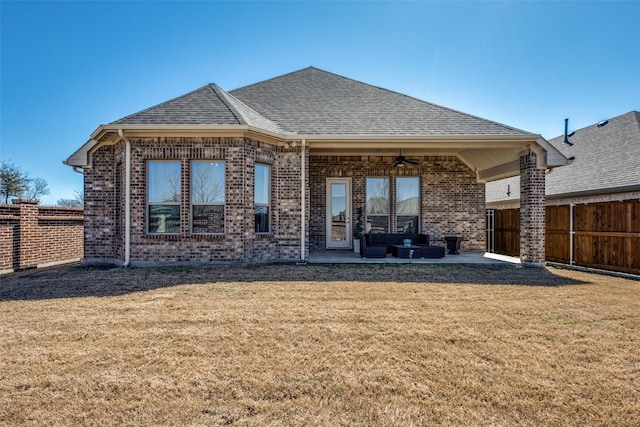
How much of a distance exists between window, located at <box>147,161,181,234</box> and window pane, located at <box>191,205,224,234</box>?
1.48 feet

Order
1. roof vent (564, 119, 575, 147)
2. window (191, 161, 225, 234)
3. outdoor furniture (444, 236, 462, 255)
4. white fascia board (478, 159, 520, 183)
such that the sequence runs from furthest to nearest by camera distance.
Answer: roof vent (564, 119, 575, 147) → outdoor furniture (444, 236, 462, 255) → white fascia board (478, 159, 520, 183) → window (191, 161, 225, 234)

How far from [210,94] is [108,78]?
213 inches

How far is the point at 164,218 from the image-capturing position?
26.9ft

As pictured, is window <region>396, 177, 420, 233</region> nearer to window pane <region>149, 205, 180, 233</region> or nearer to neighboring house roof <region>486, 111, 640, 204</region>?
neighboring house roof <region>486, 111, 640, 204</region>

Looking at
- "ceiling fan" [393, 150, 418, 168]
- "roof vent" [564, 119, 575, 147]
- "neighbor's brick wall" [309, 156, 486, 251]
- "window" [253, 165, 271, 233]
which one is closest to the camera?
"window" [253, 165, 271, 233]

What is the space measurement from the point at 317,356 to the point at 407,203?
916 centimetres

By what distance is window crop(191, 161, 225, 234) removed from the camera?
8141 millimetres

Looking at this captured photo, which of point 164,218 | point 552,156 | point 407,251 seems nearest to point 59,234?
point 164,218

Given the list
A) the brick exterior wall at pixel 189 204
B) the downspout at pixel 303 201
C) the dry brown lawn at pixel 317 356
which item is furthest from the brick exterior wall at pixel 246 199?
the dry brown lawn at pixel 317 356

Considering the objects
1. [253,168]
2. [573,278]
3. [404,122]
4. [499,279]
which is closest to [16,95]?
[253,168]

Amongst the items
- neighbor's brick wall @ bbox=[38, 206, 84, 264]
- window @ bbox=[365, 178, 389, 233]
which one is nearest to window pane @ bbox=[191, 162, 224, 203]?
neighbor's brick wall @ bbox=[38, 206, 84, 264]

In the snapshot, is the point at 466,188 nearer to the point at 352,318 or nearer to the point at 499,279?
the point at 499,279

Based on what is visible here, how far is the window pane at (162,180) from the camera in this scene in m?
8.18

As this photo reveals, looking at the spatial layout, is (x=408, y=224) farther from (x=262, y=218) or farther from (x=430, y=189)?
(x=262, y=218)
